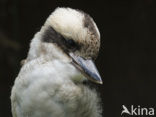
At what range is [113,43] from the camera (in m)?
4.77

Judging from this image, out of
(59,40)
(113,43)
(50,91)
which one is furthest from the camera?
(113,43)

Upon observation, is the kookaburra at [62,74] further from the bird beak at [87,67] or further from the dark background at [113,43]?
the dark background at [113,43]

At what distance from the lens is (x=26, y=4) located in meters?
4.62

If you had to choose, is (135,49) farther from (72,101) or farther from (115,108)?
(72,101)

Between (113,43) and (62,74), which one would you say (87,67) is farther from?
(113,43)

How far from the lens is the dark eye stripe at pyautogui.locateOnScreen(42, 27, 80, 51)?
2.28 meters

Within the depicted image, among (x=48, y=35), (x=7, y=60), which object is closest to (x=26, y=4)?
(x=7, y=60)

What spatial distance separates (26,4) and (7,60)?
0.44 meters

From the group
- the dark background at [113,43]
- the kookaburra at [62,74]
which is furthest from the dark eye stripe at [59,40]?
the dark background at [113,43]

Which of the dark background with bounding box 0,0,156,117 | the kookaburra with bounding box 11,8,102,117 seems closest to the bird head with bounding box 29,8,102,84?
the kookaburra with bounding box 11,8,102,117

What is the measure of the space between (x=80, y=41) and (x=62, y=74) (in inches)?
5.9

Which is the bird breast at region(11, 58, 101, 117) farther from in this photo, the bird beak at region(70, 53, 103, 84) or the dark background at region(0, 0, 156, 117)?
the dark background at region(0, 0, 156, 117)

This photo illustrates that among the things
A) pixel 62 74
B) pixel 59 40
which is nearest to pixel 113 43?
pixel 59 40

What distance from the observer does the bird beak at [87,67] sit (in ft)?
7.25
